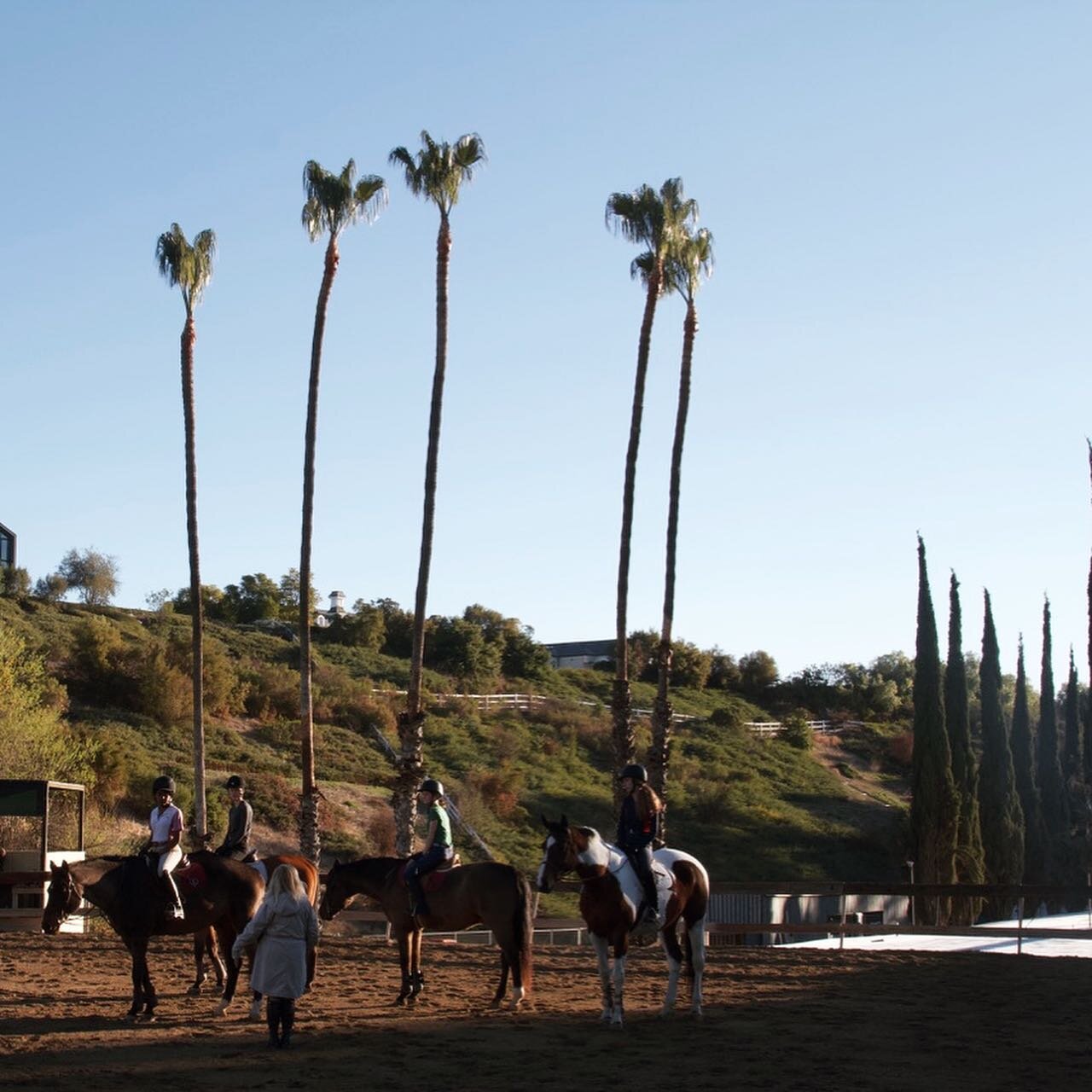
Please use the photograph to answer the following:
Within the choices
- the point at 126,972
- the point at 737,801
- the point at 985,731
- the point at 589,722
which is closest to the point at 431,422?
the point at 126,972

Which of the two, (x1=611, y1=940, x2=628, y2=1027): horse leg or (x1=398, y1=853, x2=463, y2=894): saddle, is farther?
(x1=398, y1=853, x2=463, y2=894): saddle

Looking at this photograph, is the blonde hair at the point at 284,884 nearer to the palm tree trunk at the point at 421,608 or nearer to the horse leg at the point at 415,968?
the horse leg at the point at 415,968

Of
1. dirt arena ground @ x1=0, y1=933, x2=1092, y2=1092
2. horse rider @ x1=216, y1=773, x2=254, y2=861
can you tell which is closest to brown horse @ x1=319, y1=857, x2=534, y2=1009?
dirt arena ground @ x1=0, y1=933, x2=1092, y2=1092

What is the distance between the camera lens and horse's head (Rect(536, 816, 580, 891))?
45.8 ft

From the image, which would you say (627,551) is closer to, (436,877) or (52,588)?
(436,877)

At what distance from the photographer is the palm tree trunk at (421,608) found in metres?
26.9

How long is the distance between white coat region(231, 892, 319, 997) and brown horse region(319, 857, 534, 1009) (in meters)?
3.26

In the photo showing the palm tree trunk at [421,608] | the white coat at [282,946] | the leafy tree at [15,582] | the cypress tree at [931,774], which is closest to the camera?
the white coat at [282,946]

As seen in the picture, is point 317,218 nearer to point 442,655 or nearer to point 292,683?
point 292,683

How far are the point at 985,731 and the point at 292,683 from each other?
87.4 feet

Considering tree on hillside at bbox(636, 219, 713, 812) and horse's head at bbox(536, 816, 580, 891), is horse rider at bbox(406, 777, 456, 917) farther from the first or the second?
tree on hillside at bbox(636, 219, 713, 812)

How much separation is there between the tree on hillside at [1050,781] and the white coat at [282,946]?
4478 centimetres

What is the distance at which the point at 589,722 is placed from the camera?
6625 cm

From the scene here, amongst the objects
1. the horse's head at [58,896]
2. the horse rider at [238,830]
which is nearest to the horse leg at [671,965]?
the horse rider at [238,830]
